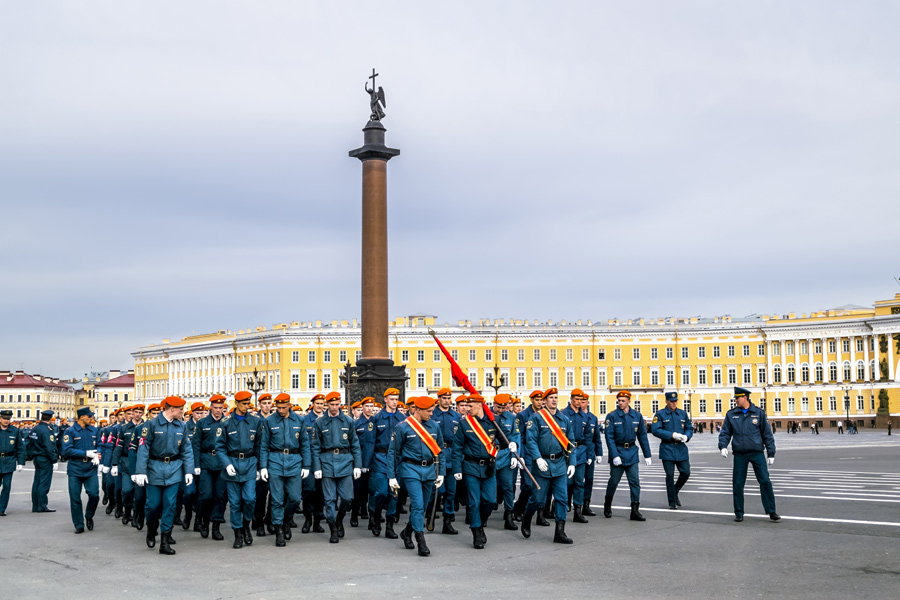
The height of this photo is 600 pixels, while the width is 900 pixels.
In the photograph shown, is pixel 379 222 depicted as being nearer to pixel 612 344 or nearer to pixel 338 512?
pixel 338 512

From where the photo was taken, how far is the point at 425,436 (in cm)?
1235

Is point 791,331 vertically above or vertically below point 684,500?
above

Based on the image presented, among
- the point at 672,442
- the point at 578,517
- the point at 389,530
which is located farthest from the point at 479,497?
the point at 672,442

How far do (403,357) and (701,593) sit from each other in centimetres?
10614

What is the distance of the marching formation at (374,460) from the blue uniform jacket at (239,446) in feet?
0.05

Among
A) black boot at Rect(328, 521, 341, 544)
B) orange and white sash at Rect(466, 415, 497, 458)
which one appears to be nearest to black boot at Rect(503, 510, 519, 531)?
orange and white sash at Rect(466, 415, 497, 458)

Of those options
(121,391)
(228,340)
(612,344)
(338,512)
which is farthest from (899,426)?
(121,391)

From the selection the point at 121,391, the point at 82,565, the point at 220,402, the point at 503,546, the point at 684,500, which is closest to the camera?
the point at 82,565

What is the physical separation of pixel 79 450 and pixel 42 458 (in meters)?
3.60

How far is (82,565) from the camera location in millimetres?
11180

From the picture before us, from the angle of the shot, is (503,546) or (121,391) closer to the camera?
(503,546)

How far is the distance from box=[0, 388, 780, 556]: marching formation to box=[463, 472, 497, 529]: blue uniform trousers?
0.02 metres

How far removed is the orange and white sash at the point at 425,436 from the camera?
12.3 m

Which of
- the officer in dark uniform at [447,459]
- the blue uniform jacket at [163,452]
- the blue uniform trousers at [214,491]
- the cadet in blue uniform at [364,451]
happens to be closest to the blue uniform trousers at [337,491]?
the cadet in blue uniform at [364,451]
